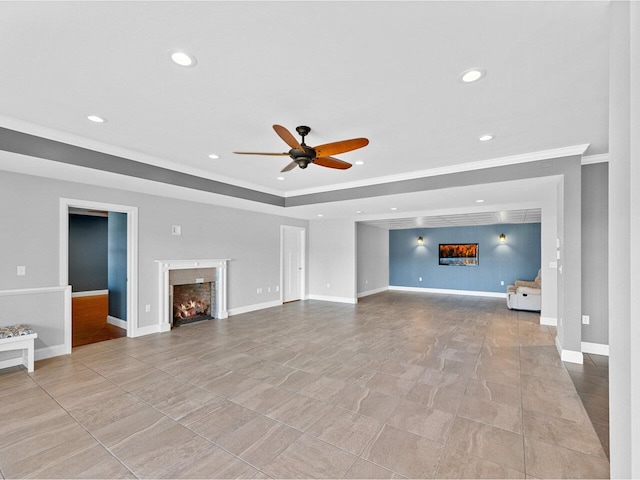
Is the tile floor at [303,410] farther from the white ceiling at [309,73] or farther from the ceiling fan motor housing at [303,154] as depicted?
the white ceiling at [309,73]

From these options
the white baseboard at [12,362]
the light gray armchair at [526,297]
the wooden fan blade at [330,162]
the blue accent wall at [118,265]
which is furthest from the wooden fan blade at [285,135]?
the light gray armchair at [526,297]

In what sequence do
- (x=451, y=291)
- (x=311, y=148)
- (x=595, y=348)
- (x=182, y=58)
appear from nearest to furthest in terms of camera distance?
(x=182, y=58) < (x=311, y=148) < (x=595, y=348) < (x=451, y=291)

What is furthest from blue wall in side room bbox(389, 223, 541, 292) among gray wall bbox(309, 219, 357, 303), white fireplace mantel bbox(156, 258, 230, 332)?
white fireplace mantel bbox(156, 258, 230, 332)

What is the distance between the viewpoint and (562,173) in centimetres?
393

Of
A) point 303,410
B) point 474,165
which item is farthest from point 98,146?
point 474,165

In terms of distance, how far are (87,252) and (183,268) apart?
587cm

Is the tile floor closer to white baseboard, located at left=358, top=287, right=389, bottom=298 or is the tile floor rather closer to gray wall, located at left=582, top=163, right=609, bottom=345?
gray wall, located at left=582, top=163, right=609, bottom=345

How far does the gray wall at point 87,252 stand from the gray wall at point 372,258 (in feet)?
27.3

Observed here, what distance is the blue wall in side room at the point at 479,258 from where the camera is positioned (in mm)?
9203

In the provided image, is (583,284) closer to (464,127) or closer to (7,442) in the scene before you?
(464,127)

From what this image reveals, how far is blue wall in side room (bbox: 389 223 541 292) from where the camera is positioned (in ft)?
30.2

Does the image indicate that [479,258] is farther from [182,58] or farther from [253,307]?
[182,58]

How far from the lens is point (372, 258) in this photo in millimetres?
10195

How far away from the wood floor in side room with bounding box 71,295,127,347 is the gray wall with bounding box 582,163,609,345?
24.4 feet
